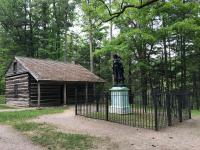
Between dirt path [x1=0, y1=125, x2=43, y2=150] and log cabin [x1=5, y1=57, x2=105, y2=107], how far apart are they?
11.3m

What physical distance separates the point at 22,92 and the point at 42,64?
3361 millimetres

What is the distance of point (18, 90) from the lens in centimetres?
2378

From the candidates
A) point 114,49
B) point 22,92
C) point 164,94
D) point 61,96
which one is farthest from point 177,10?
point 22,92

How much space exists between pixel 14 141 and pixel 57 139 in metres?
1.33

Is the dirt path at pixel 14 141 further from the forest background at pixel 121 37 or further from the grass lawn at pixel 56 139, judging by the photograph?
the forest background at pixel 121 37

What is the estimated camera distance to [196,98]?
2094 cm

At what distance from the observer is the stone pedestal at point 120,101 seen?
13.9 metres

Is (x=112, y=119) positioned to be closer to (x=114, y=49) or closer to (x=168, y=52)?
(x=114, y=49)

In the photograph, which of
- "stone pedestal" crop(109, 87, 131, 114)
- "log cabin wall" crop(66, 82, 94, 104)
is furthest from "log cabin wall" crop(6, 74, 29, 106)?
"stone pedestal" crop(109, 87, 131, 114)

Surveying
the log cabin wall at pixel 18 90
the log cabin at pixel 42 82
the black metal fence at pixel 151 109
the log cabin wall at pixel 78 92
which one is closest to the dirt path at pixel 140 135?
the black metal fence at pixel 151 109

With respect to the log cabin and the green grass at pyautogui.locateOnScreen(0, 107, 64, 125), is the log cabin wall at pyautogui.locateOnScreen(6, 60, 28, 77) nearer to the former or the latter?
the log cabin

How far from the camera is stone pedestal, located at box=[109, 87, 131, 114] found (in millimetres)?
13914

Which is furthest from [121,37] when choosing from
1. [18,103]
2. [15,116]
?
[18,103]

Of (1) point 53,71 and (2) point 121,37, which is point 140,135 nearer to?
(2) point 121,37
